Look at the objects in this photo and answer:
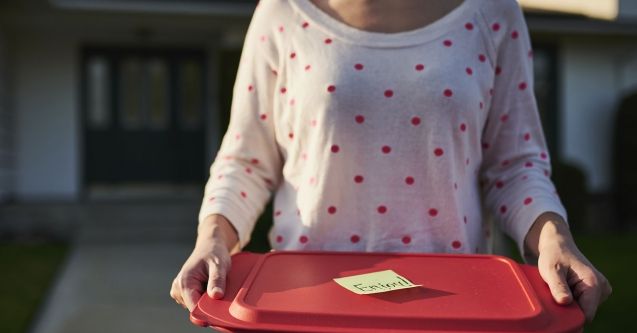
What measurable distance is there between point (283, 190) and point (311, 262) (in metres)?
0.29

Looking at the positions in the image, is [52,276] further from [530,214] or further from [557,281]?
[557,281]

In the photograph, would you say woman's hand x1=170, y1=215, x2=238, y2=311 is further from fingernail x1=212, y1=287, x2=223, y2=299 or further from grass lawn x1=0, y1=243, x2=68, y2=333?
grass lawn x1=0, y1=243, x2=68, y2=333

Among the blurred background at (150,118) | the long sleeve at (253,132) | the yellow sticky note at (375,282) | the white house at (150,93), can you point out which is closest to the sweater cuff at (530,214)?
the yellow sticky note at (375,282)

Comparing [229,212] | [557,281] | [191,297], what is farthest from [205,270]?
[557,281]

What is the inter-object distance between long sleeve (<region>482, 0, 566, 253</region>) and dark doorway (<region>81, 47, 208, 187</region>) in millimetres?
11081

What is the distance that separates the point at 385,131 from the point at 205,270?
0.41m

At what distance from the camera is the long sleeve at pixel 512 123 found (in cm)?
135

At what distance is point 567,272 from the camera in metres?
1.08

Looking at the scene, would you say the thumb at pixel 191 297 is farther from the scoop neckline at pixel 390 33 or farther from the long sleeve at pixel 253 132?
the scoop neckline at pixel 390 33

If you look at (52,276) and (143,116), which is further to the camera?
(143,116)

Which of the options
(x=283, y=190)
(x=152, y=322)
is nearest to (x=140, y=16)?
(x=152, y=322)

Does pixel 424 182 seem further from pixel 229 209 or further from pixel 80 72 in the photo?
pixel 80 72

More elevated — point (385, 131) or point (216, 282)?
point (385, 131)

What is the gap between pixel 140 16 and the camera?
35.1ft
